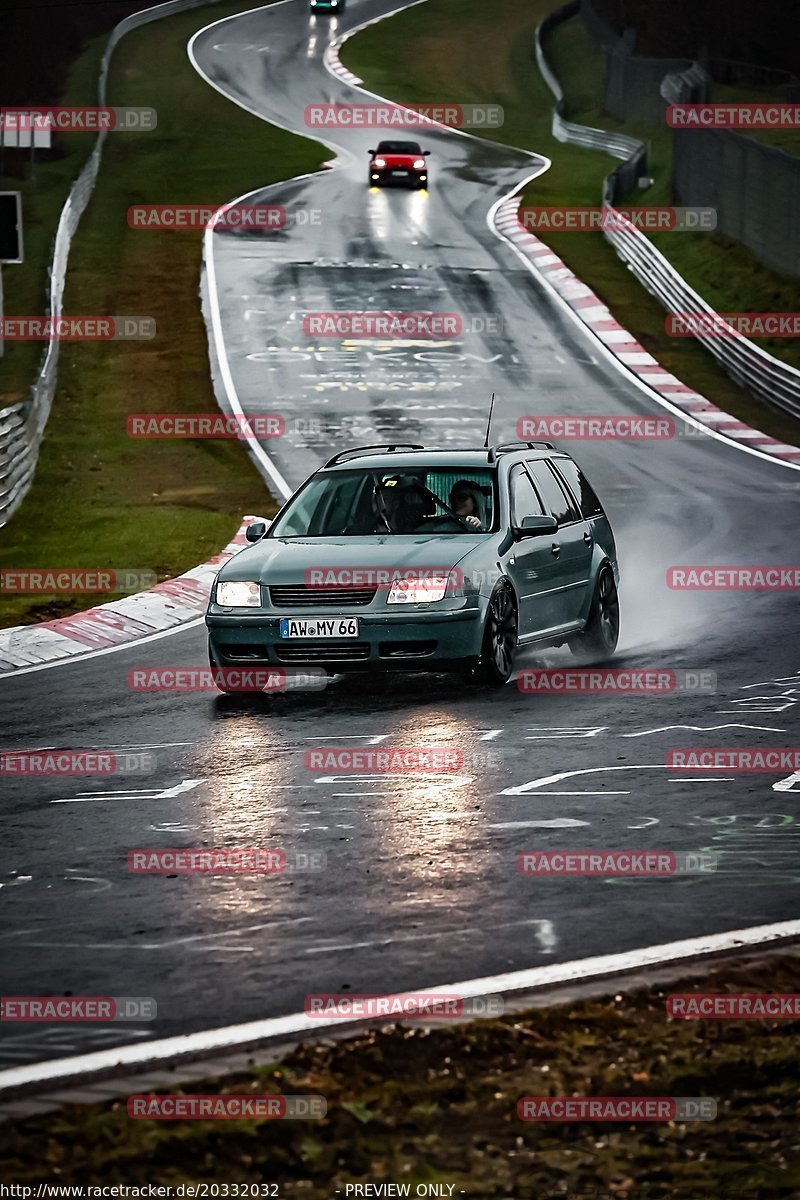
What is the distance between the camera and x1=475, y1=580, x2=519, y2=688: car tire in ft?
40.9

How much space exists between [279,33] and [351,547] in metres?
81.3

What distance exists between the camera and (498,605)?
12656mm

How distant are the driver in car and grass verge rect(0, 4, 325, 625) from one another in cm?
421

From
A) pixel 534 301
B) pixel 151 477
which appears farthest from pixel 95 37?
pixel 151 477

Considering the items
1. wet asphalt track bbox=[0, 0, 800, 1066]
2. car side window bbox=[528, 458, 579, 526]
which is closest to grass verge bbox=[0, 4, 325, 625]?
car side window bbox=[528, 458, 579, 526]

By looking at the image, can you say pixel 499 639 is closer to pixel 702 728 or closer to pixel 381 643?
pixel 381 643

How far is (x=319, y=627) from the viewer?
1223 cm

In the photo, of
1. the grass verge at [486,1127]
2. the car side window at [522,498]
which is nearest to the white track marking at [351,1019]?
the grass verge at [486,1127]

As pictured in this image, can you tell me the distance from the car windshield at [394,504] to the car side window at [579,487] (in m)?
1.35

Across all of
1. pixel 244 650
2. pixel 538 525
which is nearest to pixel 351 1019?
pixel 244 650

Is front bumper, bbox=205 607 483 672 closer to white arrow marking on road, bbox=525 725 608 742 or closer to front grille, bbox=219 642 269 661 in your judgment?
front grille, bbox=219 642 269 661

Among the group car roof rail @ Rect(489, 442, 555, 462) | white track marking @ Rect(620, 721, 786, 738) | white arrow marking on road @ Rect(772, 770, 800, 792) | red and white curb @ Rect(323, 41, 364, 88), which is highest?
red and white curb @ Rect(323, 41, 364, 88)

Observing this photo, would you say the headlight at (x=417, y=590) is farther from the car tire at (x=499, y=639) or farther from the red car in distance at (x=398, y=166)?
the red car in distance at (x=398, y=166)

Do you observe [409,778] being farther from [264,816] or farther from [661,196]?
[661,196]
